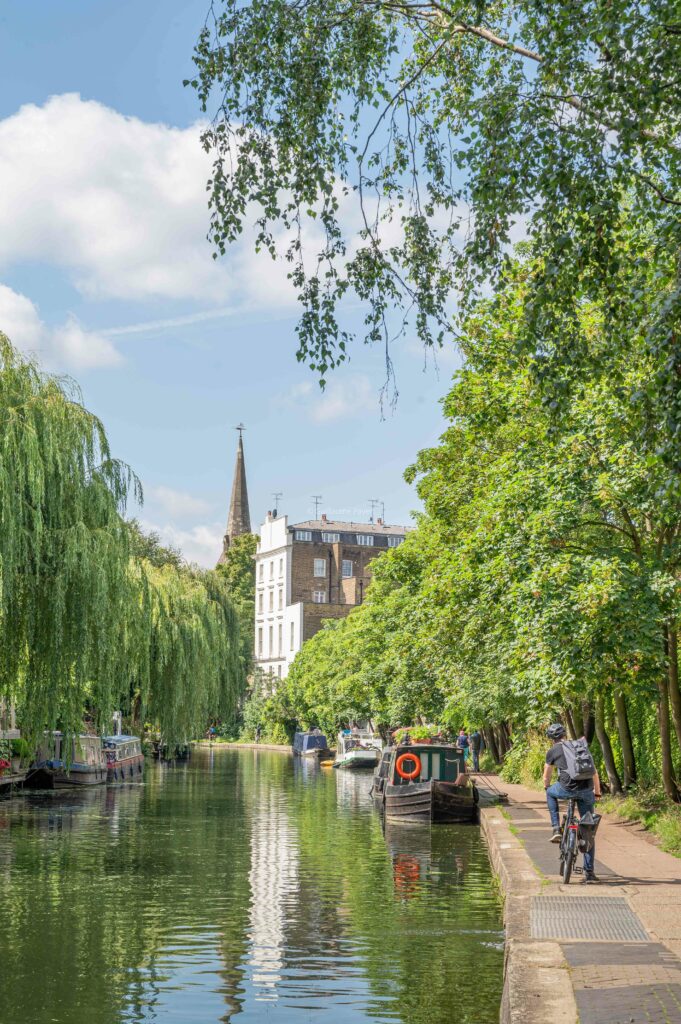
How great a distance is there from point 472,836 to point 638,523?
27.4ft

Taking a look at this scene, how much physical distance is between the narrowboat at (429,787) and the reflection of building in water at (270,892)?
2904 mm

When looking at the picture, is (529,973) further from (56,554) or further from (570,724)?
(570,724)

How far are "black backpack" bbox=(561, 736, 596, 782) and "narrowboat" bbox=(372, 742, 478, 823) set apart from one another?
14074 mm

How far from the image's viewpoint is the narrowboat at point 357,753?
6438cm

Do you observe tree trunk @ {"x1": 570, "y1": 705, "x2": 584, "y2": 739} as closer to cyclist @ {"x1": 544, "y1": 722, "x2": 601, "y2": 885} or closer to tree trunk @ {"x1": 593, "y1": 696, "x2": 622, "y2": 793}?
tree trunk @ {"x1": 593, "y1": 696, "x2": 622, "y2": 793}

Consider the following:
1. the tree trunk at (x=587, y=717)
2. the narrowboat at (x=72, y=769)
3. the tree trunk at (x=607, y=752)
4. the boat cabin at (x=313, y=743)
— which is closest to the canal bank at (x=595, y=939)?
the tree trunk at (x=607, y=752)

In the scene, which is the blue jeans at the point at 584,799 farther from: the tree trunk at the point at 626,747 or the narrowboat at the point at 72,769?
the narrowboat at the point at 72,769

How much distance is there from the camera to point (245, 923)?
15.1 metres

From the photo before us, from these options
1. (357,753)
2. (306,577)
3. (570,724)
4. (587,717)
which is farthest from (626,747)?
(306,577)

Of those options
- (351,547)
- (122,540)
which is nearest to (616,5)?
(122,540)

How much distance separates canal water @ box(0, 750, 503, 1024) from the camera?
11.0m

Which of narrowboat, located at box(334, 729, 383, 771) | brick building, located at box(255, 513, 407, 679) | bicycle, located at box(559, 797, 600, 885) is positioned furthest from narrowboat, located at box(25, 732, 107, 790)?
brick building, located at box(255, 513, 407, 679)

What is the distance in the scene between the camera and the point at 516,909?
43.0ft

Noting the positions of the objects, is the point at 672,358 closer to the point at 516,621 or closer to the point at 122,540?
the point at 516,621
